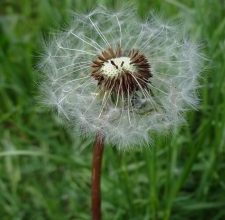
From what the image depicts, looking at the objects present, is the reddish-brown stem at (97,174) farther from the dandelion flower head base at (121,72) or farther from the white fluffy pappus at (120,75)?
the dandelion flower head base at (121,72)

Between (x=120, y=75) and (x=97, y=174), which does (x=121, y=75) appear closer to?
(x=120, y=75)

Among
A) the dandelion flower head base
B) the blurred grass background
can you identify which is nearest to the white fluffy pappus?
the dandelion flower head base

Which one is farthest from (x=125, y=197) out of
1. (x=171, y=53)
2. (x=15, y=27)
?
(x=15, y=27)

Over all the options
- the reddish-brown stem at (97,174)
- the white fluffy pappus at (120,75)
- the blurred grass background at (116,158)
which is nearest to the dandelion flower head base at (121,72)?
the white fluffy pappus at (120,75)

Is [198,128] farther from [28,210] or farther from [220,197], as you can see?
[28,210]

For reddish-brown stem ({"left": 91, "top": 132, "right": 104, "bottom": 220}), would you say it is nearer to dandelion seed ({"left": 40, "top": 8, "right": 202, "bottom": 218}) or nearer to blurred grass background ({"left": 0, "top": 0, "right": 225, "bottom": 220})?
dandelion seed ({"left": 40, "top": 8, "right": 202, "bottom": 218})

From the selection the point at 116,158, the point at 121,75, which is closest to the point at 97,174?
the point at 121,75
